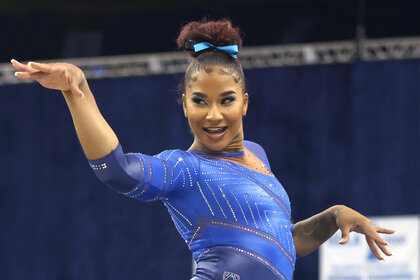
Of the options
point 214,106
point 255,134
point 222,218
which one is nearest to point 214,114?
point 214,106

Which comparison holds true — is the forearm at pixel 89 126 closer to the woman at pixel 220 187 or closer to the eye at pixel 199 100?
the woman at pixel 220 187

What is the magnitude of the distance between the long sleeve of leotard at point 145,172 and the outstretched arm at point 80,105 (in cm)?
3

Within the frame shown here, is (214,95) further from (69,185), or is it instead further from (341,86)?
(69,185)

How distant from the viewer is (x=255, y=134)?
263 inches

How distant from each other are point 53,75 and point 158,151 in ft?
16.6

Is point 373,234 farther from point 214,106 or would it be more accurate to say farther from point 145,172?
point 145,172

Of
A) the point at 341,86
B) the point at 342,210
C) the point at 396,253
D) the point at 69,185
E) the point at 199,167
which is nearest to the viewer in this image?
the point at 199,167

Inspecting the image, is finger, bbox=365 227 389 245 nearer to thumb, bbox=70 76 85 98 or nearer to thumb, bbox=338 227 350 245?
thumb, bbox=338 227 350 245

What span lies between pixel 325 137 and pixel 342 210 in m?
4.05

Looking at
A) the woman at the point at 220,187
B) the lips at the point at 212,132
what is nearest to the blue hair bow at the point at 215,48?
the woman at the point at 220,187

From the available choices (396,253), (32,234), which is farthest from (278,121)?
(32,234)

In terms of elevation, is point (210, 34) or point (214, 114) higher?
point (210, 34)

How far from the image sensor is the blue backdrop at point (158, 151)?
6324 millimetres

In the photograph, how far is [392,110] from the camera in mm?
6332
